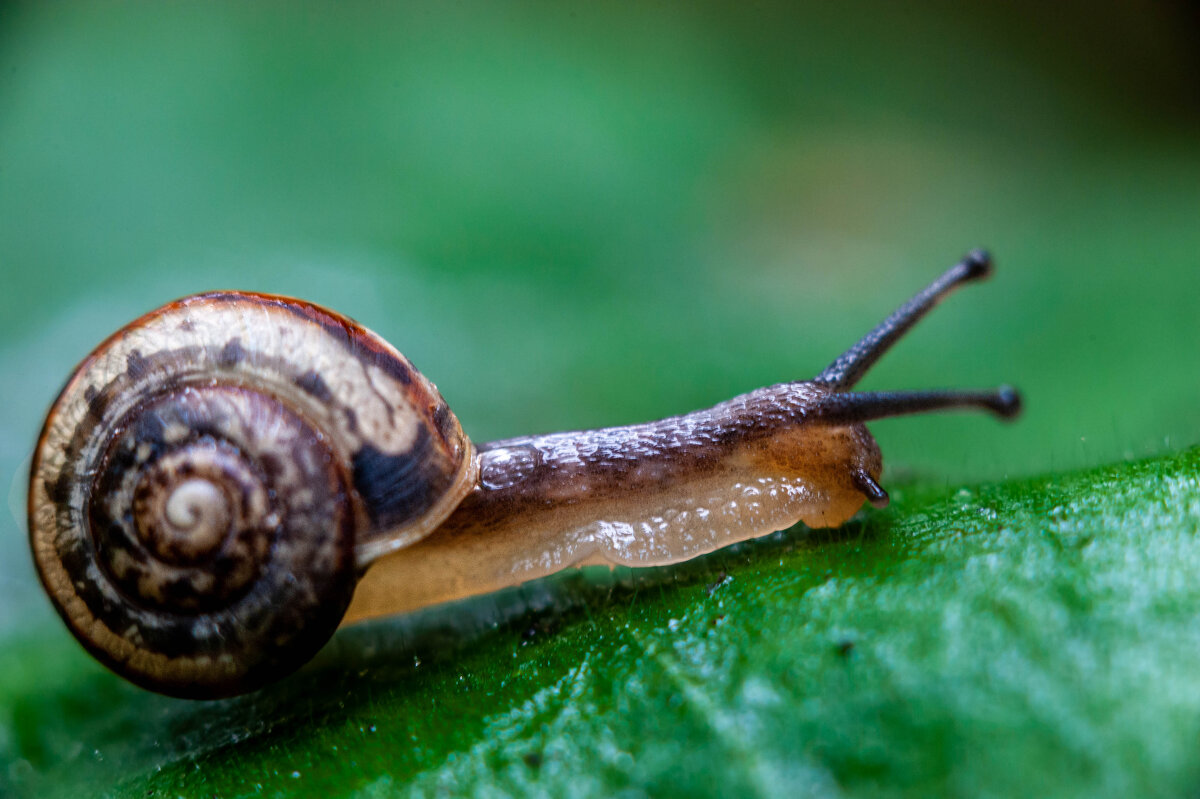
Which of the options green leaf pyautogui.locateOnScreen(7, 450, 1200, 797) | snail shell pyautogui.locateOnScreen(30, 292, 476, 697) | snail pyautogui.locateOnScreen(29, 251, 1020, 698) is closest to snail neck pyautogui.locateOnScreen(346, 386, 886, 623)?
snail pyautogui.locateOnScreen(29, 251, 1020, 698)

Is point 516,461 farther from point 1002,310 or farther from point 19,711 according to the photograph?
point 1002,310

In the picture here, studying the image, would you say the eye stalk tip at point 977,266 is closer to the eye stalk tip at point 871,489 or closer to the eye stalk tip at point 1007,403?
the eye stalk tip at point 1007,403

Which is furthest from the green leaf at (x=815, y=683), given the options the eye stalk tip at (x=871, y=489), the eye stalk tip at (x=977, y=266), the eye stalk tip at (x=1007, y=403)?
the eye stalk tip at (x=977, y=266)

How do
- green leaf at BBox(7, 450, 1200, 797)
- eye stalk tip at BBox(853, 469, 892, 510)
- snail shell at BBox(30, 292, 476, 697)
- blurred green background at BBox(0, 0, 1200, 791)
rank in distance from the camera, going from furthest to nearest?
blurred green background at BBox(0, 0, 1200, 791)
eye stalk tip at BBox(853, 469, 892, 510)
snail shell at BBox(30, 292, 476, 697)
green leaf at BBox(7, 450, 1200, 797)

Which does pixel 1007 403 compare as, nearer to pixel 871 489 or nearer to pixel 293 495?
pixel 871 489

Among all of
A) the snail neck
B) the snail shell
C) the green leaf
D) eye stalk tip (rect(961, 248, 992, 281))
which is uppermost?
the snail shell

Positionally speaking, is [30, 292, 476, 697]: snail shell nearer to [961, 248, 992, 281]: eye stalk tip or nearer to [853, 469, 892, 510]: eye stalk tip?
[853, 469, 892, 510]: eye stalk tip
